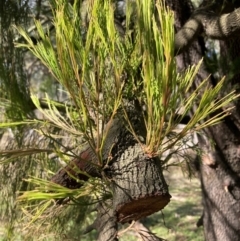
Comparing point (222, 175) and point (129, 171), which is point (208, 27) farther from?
point (222, 175)

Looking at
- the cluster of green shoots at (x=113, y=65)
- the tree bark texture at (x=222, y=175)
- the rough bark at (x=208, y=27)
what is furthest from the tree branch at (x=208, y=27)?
the tree bark texture at (x=222, y=175)

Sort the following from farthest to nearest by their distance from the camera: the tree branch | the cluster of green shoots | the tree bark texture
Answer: the tree bark texture < the tree branch < the cluster of green shoots

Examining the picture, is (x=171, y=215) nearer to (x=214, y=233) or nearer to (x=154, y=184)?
(x=214, y=233)

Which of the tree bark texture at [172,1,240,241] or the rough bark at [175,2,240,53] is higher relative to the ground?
the rough bark at [175,2,240,53]

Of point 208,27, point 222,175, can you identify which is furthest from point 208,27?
point 222,175

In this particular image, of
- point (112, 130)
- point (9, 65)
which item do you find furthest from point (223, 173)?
point (112, 130)

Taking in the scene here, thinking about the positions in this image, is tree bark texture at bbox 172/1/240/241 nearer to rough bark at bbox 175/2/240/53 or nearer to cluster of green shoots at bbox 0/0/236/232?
rough bark at bbox 175/2/240/53

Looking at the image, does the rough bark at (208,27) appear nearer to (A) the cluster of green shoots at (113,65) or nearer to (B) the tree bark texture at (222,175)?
(A) the cluster of green shoots at (113,65)

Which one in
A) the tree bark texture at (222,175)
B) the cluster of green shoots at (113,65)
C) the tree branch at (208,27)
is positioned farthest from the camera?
the tree bark texture at (222,175)

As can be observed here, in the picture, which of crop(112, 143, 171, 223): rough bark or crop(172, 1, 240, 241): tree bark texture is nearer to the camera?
crop(112, 143, 171, 223): rough bark

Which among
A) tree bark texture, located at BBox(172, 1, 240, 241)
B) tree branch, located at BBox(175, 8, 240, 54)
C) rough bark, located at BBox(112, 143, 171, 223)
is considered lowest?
tree bark texture, located at BBox(172, 1, 240, 241)

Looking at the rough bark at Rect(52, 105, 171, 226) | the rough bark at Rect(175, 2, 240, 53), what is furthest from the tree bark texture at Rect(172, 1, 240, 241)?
the rough bark at Rect(52, 105, 171, 226)

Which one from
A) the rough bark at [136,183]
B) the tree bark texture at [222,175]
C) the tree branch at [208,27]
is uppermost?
the tree branch at [208,27]

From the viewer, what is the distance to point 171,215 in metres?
3.58
